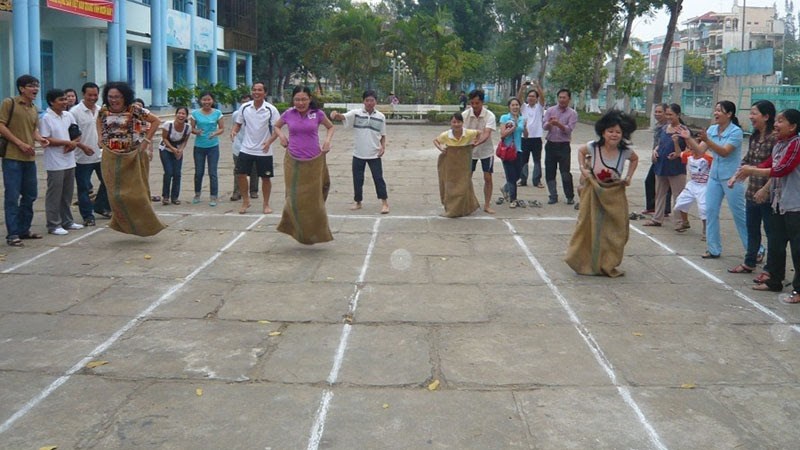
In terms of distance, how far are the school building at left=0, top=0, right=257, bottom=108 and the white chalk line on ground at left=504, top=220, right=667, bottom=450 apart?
16986 mm

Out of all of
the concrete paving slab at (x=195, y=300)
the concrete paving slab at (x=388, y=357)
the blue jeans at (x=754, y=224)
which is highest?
the blue jeans at (x=754, y=224)

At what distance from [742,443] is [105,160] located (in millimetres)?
6664

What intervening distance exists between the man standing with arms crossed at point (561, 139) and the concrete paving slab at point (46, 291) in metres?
6.70

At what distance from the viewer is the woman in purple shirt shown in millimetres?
8500

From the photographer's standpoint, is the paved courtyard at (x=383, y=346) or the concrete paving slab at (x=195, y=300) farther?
the concrete paving slab at (x=195, y=300)

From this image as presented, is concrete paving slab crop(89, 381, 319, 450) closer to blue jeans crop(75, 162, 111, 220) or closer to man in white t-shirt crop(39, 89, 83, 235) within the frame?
man in white t-shirt crop(39, 89, 83, 235)

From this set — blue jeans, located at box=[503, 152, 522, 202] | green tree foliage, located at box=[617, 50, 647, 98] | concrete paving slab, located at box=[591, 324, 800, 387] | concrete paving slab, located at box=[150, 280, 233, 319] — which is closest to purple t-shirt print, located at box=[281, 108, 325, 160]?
concrete paving slab, located at box=[150, 280, 233, 319]

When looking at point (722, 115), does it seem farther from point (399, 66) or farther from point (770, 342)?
point (399, 66)

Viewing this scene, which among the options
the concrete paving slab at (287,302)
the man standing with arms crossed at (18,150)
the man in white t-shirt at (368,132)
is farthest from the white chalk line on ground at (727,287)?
the man standing with arms crossed at (18,150)

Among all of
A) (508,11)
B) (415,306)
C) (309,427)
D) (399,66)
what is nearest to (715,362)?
(415,306)

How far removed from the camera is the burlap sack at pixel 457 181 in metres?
10.2

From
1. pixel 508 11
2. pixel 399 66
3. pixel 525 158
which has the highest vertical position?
pixel 508 11

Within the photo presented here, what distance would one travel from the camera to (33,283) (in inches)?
279

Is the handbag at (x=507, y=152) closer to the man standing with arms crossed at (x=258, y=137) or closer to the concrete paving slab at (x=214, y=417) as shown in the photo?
the man standing with arms crossed at (x=258, y=137)
